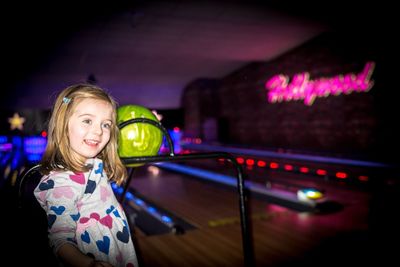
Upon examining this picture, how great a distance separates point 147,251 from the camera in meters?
2.54

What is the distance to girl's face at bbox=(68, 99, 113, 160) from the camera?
959mm

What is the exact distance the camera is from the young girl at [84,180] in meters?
0.88

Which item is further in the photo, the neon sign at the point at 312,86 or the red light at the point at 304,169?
the neon sign at the point at 312,86

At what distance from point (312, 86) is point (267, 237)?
20.0ft

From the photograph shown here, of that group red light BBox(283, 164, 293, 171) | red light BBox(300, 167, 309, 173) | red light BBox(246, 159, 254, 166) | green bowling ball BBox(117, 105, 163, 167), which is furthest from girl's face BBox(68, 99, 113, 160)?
red light BBox(246, 159, 254, 166)

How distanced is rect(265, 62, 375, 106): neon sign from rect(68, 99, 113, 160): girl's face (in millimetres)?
6846

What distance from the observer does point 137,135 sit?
114cm

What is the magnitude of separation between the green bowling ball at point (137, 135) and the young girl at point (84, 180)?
0.10m

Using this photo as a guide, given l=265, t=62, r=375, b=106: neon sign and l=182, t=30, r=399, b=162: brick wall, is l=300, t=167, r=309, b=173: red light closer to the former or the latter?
l=182, t=30, r=399, b=162: brick wall

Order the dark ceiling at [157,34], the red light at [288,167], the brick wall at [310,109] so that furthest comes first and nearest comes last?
the brick wall at [310,109] < the red light at [288,167] < the dark ceiling at [157,34]

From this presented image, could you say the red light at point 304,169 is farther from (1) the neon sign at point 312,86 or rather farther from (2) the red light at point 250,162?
(1) the neon sign at point 312,86

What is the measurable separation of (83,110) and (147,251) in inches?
73.5

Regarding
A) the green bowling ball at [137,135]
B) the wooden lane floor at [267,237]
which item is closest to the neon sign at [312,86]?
the wooden lane floor at [267,237]

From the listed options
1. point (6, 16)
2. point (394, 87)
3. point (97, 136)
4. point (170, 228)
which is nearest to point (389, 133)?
point (394, 87)
